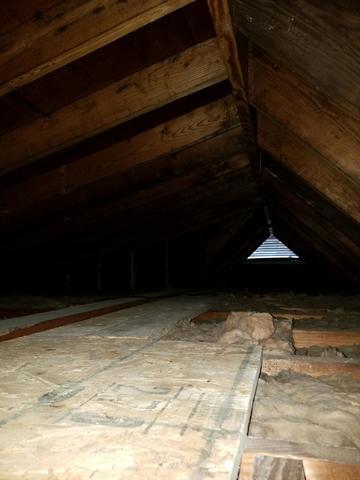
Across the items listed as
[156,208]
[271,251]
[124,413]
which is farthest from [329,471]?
[271,251]

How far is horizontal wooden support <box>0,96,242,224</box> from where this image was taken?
102 inches

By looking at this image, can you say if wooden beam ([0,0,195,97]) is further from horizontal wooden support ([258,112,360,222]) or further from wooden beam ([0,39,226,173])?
horizontal wooden support ([258,112,360,222])

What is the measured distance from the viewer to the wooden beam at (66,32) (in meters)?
1.47

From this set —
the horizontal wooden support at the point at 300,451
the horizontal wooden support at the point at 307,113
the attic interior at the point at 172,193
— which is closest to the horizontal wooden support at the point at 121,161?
the attic interior at the point at 172,193

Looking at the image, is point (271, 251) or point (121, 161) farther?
point (271, 251)

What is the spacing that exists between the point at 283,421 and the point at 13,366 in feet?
3.76

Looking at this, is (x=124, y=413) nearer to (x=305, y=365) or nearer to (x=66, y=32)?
(x=305, y=365)

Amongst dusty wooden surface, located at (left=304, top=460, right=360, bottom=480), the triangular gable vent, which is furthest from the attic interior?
the triangular gable vent

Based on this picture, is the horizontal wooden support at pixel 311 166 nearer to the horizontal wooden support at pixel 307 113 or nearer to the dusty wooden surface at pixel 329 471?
the horizontal wooden support at pixel 307 113

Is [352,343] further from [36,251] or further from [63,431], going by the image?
[36,251]

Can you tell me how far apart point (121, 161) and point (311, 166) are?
1415 mm

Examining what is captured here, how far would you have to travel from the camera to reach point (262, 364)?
1.87 metres

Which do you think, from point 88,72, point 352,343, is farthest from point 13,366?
point 352,343

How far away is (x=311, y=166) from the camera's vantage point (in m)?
2.31
